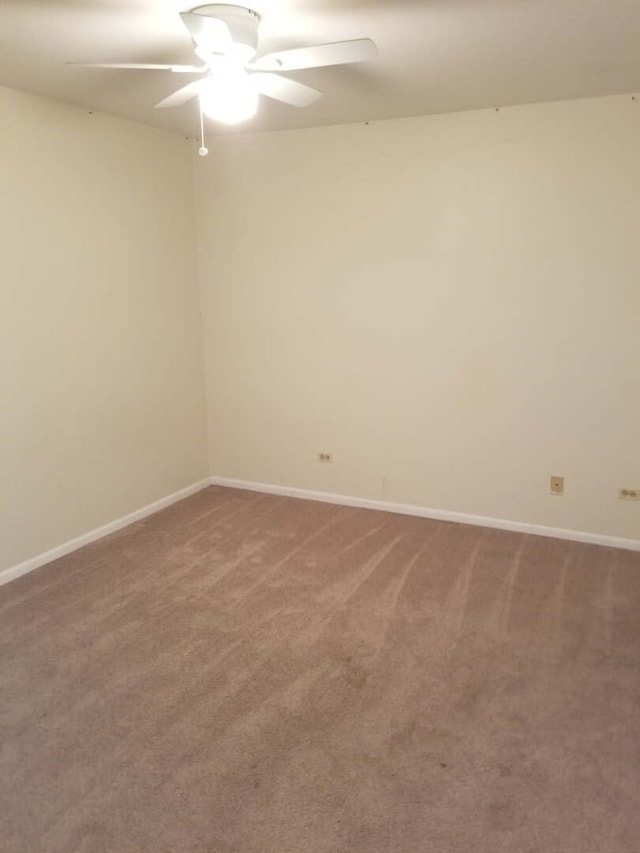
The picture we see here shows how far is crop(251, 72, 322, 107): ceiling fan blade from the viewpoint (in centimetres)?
236

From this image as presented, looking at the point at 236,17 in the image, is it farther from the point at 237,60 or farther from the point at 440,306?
the point at 440,306

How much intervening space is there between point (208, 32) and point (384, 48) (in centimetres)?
79

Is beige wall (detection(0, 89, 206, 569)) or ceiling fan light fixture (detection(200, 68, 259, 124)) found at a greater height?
ceiling fan light fixture (detection(200, 68, 259, 124))

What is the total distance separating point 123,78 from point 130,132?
3.03ft

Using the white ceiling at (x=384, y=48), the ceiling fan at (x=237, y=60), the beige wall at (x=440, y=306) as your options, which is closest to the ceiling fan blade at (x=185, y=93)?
the ceiling fan at (x=237, y=60)

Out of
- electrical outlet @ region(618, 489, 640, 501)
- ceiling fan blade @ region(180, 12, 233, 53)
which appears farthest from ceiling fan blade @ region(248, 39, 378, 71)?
electrical outlet @ region(618, 489, 640, 501)

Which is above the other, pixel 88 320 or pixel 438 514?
pixel 88 320

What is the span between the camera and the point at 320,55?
206 centimetres

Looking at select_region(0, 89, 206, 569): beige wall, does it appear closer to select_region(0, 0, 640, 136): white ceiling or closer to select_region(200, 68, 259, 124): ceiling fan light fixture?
select_region(0, 0, 640, 136): white ceiling

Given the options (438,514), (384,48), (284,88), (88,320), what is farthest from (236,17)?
(438,514)

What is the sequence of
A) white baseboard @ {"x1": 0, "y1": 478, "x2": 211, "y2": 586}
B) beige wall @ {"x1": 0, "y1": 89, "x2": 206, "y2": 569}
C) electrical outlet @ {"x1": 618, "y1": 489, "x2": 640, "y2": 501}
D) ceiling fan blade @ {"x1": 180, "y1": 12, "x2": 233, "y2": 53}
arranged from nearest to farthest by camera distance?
ceiling fan blade @ {"x1": 180, "y1": 12, "x2": 233, "y2": 53}, beige wall @ {"x1": 0, "y1": 89, "x2": 206, "y2": 569}, white baseboard @ {"x1": 0, "y1": 478, "x2": 211, "y2": 586}, electrical outlet @ {"x1": 618, "y1": 489, "x2": 640, "y2": 501}

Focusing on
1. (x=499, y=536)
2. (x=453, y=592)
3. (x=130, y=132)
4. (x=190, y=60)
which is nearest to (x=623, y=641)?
(x=453, y=592)

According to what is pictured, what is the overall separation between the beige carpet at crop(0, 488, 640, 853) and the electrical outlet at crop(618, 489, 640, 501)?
35 cm

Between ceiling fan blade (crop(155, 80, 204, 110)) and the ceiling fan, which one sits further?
ceiling fan blade (crop(155, 80, 204, 110))
